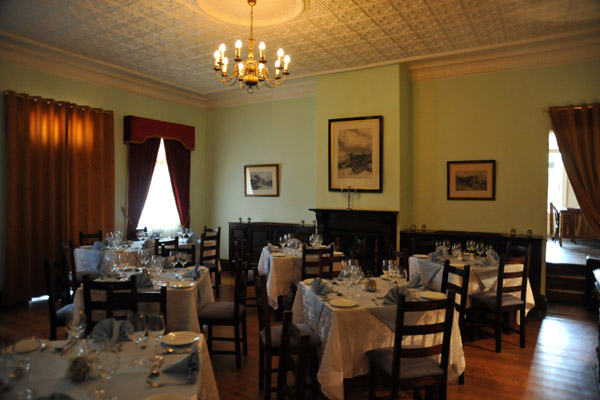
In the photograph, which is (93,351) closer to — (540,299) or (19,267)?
(19,267)

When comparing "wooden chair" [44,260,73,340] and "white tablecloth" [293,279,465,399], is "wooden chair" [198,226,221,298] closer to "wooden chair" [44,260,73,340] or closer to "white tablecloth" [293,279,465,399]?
"wooden chair" [44,260,73,340]

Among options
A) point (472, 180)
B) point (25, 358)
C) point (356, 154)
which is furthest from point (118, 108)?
point (25, 358)

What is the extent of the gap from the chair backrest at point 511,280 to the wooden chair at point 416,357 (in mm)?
1994

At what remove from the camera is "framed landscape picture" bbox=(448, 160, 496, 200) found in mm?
6656

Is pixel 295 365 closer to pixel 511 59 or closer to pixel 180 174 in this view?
pixel 511 59

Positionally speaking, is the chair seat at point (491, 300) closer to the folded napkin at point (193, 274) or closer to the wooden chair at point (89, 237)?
the folded napkin at point (193, 274)

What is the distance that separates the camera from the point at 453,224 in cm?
694

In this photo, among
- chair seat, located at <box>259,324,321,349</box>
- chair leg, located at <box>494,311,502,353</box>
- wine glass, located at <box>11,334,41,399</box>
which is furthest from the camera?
chair leg, located at <box>494,311,502,353</box>

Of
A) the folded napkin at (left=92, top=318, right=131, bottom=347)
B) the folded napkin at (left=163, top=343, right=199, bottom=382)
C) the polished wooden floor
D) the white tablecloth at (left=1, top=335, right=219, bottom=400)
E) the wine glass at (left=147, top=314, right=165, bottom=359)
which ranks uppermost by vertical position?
the wine glass at (left=147, top=314, right=165, bottom=359)

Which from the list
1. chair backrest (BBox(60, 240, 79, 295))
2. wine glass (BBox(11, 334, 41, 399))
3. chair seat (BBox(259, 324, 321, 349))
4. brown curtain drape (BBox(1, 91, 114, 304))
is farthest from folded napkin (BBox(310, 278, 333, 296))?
brown curtain drape (BBox(1, 91, 114, 304))

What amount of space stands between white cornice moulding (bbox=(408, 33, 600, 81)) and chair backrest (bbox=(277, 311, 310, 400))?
5512mm

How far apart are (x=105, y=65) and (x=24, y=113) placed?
61.6 inches

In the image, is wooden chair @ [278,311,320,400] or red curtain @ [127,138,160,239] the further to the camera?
red curtain @ [127,138,160,239]

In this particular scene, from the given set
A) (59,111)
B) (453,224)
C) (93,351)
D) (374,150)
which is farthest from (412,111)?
(93,351)
